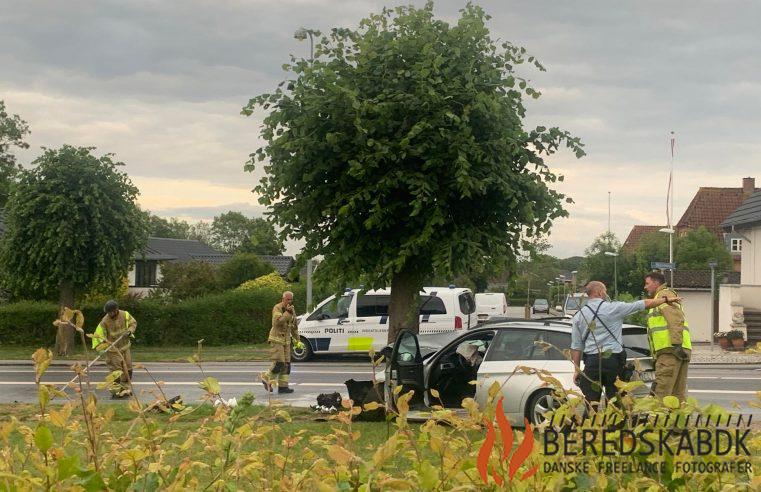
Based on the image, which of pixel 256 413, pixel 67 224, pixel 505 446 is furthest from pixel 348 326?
pixel 505 446

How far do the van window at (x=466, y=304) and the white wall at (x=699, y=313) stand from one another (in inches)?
411

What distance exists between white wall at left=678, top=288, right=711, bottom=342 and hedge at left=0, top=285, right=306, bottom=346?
→ 14358 mm

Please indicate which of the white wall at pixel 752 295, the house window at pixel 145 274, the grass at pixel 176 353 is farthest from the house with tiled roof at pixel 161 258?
the white wall at pixel 752 295

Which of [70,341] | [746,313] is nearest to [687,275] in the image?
[746,313]

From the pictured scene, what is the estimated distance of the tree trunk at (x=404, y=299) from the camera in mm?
12344

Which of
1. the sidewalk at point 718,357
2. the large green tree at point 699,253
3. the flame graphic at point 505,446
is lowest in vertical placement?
the sidewalk at point 718,357

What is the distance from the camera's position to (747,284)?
1323 inches

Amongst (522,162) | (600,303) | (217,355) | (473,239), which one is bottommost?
(217,355)

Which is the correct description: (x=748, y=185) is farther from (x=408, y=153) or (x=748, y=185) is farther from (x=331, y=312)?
(x=408, y=153)

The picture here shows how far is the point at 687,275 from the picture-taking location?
3466cm

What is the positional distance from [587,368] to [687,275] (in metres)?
26.1

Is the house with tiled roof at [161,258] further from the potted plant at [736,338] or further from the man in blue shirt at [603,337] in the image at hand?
the man in blue shirt at [603,337]

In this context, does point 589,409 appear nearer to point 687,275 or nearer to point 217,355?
point 217,355

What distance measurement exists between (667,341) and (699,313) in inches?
913
